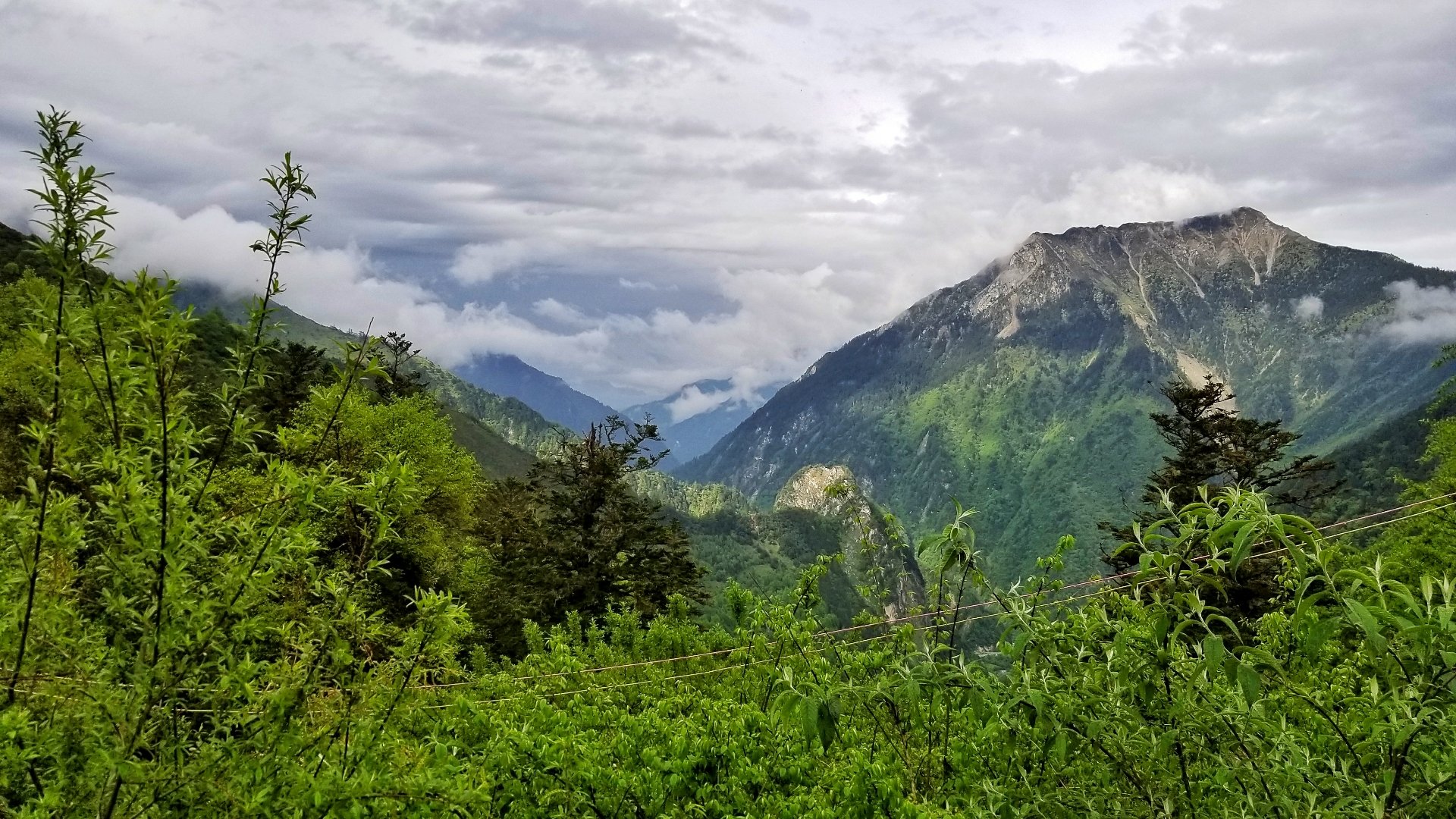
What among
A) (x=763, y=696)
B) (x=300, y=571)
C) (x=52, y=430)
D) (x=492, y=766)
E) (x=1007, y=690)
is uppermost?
(x=52, y=430)

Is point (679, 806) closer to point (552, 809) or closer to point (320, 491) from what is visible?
point (552, 809)

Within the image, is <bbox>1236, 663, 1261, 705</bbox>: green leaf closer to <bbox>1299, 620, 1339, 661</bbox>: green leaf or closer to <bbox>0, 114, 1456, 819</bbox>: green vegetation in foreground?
<bbox>0, 114, 1456, 819</bbox>: green vegetation in foreground

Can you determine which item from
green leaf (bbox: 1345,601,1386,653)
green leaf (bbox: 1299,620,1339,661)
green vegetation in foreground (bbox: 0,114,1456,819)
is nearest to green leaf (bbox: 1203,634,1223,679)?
green vegetation in foreground (bbox: 0,114,1456,819)

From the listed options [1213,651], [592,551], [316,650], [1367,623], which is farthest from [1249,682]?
[592,551]

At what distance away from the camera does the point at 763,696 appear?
9359 mm

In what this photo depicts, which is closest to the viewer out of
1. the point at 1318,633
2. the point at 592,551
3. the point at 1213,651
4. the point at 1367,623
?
the point at 1367,623

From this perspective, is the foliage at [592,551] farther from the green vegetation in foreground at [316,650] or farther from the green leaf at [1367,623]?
the green leaf at [1367,623]

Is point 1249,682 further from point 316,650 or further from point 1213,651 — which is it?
point 316,650

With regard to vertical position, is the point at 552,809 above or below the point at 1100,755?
below

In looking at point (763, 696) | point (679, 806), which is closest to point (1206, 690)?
point (679, 806)

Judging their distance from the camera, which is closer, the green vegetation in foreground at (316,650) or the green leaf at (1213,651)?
the green leaf at (1213,651)

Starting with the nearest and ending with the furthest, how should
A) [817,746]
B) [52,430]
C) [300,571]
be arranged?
[52,430], [300,571], [817,746]

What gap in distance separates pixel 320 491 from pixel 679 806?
344 cm

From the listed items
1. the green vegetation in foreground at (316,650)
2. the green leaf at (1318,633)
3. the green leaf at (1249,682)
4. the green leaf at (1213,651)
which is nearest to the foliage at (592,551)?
the green vegetation in foreground at (316,650)
